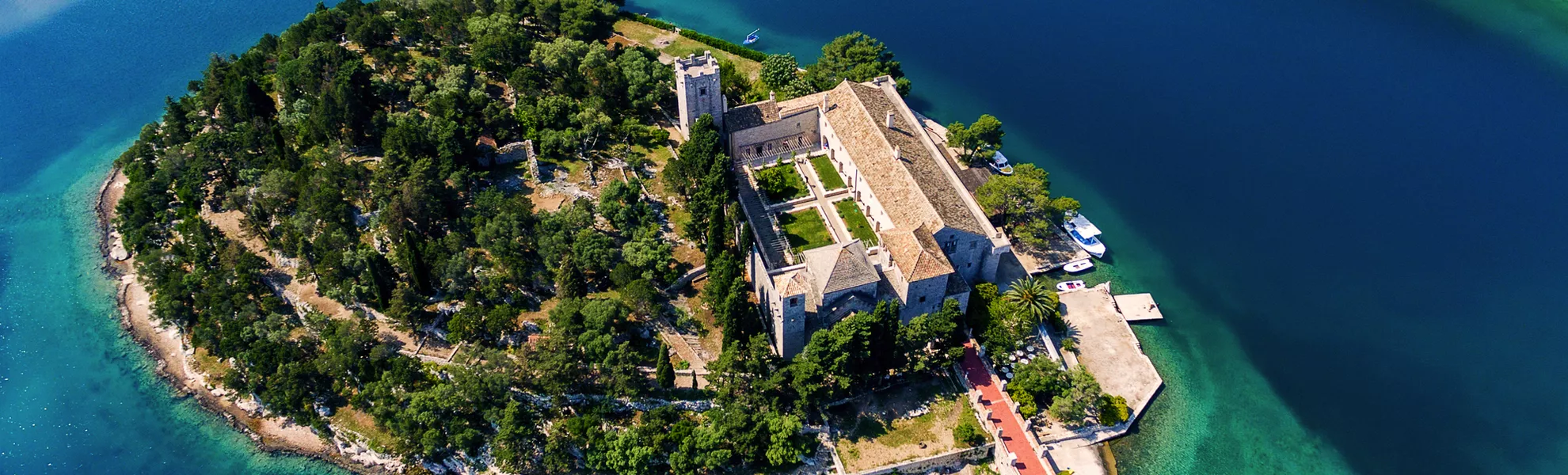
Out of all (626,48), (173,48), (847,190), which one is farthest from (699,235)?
(173,48)

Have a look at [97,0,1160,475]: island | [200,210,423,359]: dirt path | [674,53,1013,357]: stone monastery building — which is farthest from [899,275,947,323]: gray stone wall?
[200,210,423,359]: dirt path

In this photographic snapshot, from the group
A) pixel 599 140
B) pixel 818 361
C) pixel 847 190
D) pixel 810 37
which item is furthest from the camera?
pixel 810 37

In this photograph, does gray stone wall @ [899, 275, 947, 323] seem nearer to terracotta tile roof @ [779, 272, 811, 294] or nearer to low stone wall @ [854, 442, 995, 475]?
terracotta tile roof @ [779, 272, 811, 294]

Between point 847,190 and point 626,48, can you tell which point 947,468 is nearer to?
point 847,190

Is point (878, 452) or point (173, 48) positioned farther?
point (173, 48)

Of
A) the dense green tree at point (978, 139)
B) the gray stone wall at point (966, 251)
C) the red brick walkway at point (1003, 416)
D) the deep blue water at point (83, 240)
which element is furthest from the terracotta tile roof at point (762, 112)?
the deep blue water at point (83, 240)

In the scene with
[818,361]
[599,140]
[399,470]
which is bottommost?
[399,470]

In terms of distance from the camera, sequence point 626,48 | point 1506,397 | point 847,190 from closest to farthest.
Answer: point 1506,397, point 847,190, point 626,48

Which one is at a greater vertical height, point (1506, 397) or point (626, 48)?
point (626, 48)
